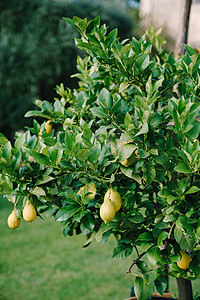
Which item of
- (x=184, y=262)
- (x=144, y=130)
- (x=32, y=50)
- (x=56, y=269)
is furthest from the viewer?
(x=32, y=50)

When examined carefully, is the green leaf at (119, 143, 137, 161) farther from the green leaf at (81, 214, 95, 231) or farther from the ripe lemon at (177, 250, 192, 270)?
the ripe lemon at (177, 250, 192, 270)

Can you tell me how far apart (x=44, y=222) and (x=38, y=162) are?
3.75 metres

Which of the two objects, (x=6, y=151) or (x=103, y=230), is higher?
(x=6, y=151)

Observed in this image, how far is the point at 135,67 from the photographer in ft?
3.32

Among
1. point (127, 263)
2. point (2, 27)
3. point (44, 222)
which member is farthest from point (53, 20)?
point (127, 263)

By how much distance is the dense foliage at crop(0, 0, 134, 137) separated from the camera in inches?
247

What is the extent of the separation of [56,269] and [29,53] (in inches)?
170

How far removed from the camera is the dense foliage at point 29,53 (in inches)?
247

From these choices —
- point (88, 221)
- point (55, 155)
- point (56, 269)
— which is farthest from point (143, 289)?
point (56, 269)

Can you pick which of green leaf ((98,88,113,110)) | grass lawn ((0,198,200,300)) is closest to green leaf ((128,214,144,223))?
green leaf ((98,88,113,110))

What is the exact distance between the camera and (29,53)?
20.6 feet

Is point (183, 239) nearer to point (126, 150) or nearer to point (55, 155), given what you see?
point (126, 150)

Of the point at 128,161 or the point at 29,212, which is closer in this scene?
the point at 128,161

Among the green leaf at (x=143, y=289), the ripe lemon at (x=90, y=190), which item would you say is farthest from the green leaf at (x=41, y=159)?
the green leaf at (x=143, y=289)
